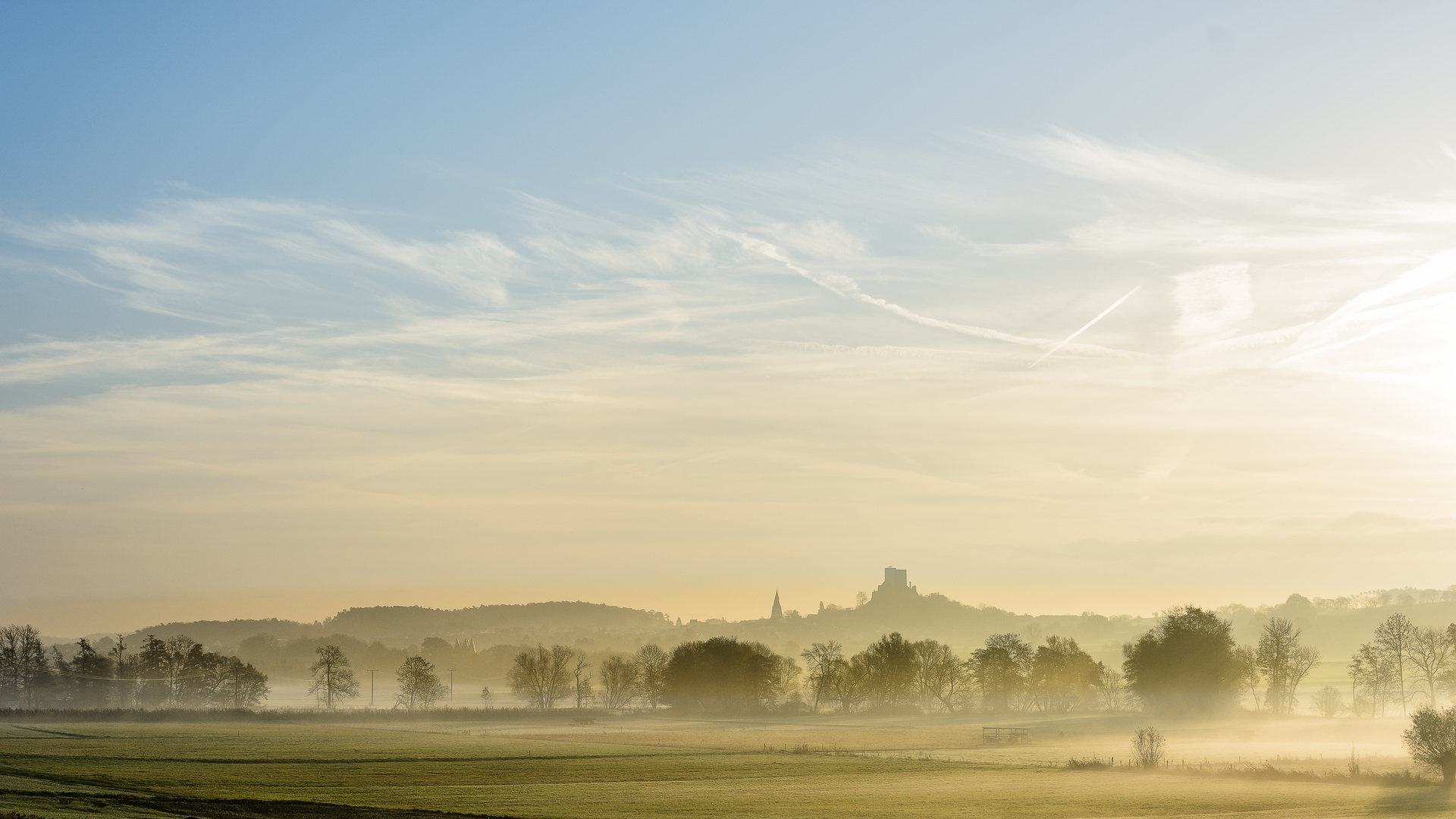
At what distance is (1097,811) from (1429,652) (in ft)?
378

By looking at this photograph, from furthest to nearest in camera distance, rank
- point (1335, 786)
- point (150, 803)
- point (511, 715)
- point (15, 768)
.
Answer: point (511, 715) → point (15, 768) → point (1335, 786) → point (150, 803)

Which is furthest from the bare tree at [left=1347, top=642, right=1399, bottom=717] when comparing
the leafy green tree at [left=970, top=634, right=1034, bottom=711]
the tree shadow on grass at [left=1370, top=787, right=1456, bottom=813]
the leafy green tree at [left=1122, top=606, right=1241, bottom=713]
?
the tree shadow on grass at [left=1370, top=787, right=1456, bottom=813]

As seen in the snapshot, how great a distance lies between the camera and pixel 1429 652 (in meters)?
152

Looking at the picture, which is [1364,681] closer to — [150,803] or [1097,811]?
[1097,811]

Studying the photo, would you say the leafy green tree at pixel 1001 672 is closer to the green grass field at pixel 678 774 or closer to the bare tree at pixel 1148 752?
the green grass field at pixel 678 774

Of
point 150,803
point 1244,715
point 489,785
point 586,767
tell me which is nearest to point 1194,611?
point 1244,715

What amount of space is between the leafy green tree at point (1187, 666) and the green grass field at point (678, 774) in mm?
10810

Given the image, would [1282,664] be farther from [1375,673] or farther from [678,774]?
[678,774]

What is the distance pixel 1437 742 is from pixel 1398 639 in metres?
89.5

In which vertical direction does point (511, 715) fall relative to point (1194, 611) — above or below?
below

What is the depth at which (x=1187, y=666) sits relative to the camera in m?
154

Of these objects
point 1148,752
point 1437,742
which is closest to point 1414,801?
point 1437,742

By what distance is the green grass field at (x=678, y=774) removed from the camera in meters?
62.2

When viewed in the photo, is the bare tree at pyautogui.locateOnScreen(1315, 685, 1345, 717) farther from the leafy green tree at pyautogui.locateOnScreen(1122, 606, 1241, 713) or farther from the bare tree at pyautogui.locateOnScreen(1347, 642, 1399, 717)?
the leafy green tree at pyautogui.locateOnScreen(1122, 606, 1241, 713)
